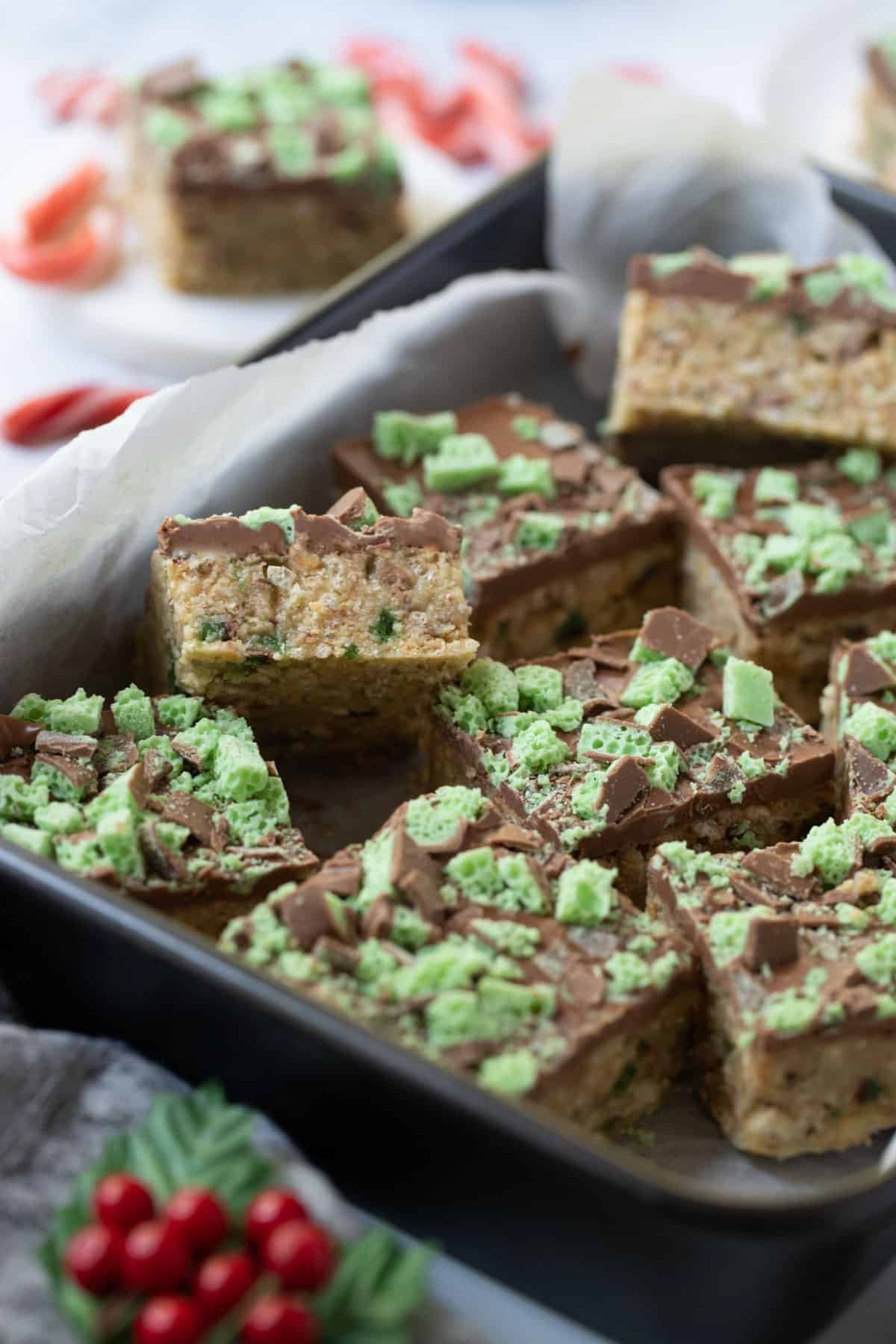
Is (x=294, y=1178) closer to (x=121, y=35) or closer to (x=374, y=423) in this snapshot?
(x=374, y=423)

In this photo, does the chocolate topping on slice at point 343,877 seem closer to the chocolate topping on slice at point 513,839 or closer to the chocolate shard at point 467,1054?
the chocolate topping on slice at point 513,839

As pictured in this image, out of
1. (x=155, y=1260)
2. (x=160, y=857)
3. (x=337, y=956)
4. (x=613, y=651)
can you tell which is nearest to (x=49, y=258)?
(x=613, y=651)

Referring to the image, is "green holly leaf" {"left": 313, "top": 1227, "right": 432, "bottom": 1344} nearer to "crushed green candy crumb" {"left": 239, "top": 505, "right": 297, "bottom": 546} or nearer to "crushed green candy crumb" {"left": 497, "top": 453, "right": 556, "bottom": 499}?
"crushed green candy crumb" {"left": 239, "top": 505, "right": 297, "bottom": 546}

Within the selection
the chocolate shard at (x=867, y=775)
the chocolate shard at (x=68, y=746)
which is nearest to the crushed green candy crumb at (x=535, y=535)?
the chocolate shard at (x=867, y=775)

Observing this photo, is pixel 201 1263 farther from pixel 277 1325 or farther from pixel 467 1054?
pixel 467 1054

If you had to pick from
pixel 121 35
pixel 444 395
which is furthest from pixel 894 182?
pixel 121 35
